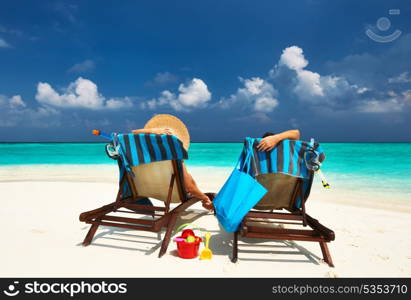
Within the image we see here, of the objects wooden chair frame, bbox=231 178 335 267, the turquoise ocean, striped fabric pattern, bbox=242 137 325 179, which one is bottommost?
the turquoise ocean

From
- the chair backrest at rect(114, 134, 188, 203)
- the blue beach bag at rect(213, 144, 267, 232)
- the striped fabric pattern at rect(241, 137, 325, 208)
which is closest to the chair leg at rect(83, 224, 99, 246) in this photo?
the chair backrest at rect(114, 134, 188, 203)

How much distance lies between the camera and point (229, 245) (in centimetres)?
332

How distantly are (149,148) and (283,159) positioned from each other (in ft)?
4.92

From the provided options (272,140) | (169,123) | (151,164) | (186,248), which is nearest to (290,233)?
(272,140)

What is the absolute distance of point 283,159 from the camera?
287 centimetres

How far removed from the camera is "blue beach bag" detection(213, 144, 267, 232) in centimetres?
266

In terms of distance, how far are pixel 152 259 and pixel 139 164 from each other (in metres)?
1.06

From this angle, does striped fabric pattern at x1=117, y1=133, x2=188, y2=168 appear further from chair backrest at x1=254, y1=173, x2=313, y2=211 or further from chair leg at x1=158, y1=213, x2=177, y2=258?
chair backrest at x1=254, y1=173, x2=313, y2=211

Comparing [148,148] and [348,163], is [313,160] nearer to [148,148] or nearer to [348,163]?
[148,148]

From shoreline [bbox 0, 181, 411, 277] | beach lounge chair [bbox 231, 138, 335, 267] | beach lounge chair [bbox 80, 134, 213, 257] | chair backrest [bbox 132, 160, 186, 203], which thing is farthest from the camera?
chair backrest [bbox 132, 160, 186, 203]

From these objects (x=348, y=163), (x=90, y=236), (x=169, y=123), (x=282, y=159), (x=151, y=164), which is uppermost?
(x=169, y=123)

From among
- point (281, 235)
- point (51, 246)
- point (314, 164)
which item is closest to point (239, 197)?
point (281, 235)

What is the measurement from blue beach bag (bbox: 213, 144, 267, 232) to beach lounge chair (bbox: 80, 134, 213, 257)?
66 cm

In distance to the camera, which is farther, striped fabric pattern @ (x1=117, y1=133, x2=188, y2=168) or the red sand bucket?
striped fabric pattern @ (x1=117, y1=133, x2=188, y2=168)
